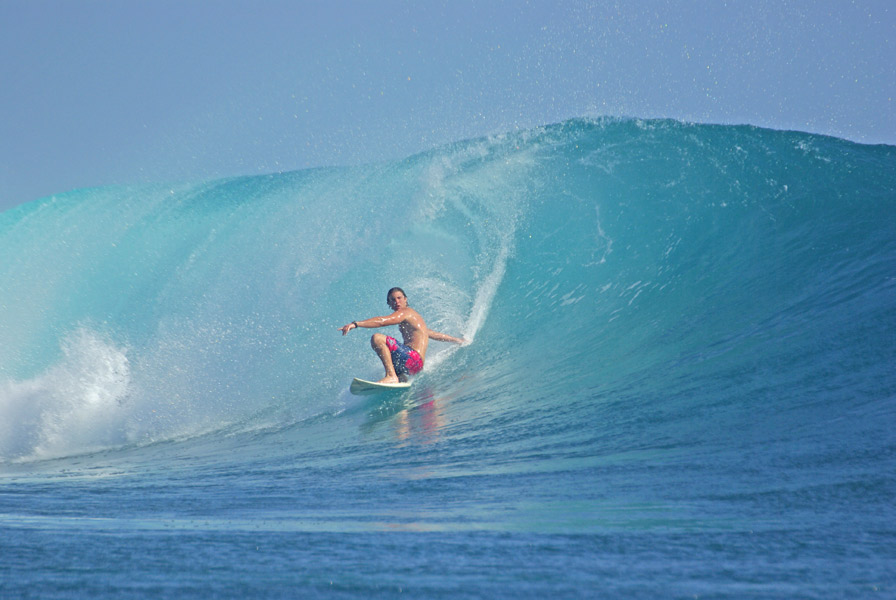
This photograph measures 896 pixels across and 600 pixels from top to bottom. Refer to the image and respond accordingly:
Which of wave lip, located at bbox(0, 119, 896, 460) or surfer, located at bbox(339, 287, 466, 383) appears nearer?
wave lip, located at bbox(0, 119, 896, 460)

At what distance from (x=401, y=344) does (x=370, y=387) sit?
748 millimetres

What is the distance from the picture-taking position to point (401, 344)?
7.10 metres

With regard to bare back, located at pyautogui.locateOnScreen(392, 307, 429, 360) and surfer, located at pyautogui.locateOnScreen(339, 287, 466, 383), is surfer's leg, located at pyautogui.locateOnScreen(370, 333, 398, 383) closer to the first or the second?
surfer, located at pyautogui.locateOnScreen(339, 287, 466, 383)

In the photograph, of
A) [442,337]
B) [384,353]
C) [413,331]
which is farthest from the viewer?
[442,337]

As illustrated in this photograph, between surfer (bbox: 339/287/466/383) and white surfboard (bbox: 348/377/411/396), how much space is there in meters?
0.15

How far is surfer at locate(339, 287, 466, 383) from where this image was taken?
6805 millimetres

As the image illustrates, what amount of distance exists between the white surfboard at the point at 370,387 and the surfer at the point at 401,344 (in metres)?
0.15

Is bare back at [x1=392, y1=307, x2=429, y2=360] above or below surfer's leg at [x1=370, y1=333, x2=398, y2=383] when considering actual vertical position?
above

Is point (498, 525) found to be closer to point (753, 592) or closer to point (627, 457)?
point (753, 592)

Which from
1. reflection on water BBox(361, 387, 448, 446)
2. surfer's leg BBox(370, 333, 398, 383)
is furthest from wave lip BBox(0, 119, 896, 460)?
surfer's leg BBox(370, 333, 398, 383)

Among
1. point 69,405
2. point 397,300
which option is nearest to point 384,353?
point 397,300

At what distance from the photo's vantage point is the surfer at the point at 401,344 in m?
6.80

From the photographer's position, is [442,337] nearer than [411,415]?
No

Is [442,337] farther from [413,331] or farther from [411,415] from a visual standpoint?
[411,415]
